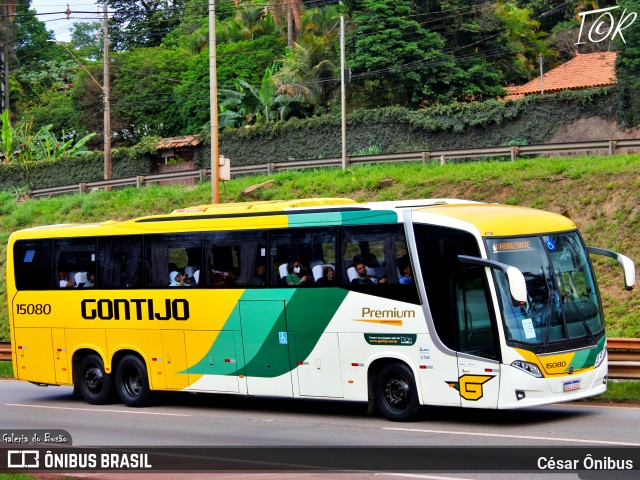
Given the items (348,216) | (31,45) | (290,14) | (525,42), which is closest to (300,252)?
(348,216)

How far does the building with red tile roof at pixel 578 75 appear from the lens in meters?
55.7

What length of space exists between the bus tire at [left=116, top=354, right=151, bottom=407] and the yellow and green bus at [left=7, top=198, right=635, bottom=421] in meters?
0.05

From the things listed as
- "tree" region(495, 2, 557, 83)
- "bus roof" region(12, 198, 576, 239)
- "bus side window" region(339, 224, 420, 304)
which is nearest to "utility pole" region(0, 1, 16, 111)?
Answer: "tree" region(495, 2, 557, 83)

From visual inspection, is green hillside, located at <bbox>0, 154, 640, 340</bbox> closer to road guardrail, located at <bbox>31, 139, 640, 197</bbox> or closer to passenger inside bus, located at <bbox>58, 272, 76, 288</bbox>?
road guardrail, located at <bbox>31, 139, 640, 197</bbox>

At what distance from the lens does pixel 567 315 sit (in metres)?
15.0

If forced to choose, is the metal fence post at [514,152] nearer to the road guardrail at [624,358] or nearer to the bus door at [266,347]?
the road guardrail at [624,358]

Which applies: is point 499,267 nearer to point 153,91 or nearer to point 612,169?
point 612,169

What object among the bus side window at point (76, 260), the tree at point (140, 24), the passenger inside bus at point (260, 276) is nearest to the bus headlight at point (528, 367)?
the passenger inside bus at point (260, 276)

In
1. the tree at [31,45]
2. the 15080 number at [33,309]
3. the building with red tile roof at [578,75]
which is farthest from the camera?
the tree at [31,45]

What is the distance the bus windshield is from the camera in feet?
48.2

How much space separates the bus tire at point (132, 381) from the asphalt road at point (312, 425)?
0.85ft

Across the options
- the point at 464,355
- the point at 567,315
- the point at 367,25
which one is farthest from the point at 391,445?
the point at 367,25

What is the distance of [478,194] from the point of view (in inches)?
1314

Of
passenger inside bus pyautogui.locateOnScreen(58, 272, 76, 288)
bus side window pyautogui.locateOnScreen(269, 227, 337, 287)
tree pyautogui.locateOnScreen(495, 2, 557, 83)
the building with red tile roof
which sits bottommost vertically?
passenger inside bus pyautogui.locateOnScreen(58, 272, 76, 288)
